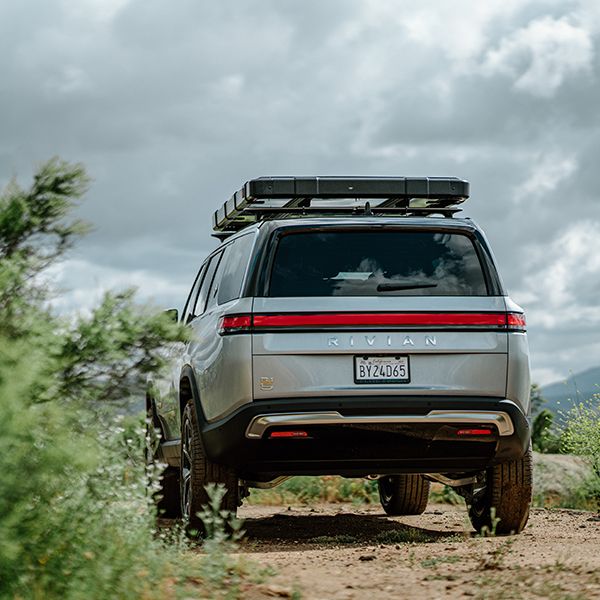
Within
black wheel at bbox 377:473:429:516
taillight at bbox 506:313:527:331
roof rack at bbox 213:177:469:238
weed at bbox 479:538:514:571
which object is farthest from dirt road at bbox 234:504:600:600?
roof rack at bbox 213:177:469:238

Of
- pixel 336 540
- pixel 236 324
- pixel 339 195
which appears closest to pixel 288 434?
pixel 236 324

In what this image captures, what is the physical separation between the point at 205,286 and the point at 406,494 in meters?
3.14

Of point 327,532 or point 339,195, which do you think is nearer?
point 339,195

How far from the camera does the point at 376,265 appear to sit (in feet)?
28.8

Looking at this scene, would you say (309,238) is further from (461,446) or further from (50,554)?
(50,554)

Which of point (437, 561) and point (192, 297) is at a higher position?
point (192, 297)

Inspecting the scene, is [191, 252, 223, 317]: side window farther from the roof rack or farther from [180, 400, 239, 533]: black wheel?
[180, 400, 239, 533]: black wheel

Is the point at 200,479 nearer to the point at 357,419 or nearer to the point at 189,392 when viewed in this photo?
the point at 189,392

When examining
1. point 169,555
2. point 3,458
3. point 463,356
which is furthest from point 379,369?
point 3,458

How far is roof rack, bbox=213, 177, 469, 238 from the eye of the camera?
9.55 m

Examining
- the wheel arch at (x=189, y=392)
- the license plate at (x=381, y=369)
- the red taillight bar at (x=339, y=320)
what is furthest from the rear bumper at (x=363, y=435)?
the red taillight bar at (x=339, y=320)

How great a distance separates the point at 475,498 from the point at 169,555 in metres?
3.74

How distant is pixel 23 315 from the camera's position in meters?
5.91

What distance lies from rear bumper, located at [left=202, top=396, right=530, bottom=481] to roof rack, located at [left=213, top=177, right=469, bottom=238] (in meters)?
1.74
